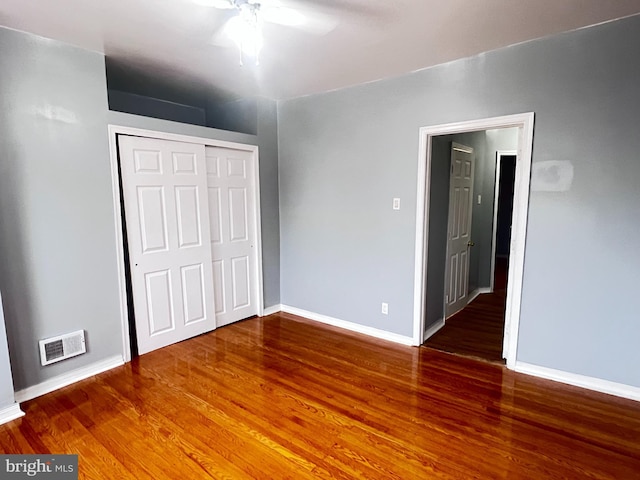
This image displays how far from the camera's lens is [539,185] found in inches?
102

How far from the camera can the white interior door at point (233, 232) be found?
3.65 m

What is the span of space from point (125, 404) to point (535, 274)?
10.3ft

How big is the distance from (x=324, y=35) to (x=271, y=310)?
120 inches

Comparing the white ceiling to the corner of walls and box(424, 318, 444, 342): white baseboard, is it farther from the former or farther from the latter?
box(424, 318, 444, 342): white baseboard

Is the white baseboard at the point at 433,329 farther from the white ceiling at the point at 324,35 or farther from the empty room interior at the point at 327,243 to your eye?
the white ceiling at the point at 324,35

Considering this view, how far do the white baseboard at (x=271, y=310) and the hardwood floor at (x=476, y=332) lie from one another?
1861mm

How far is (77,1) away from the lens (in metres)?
1.95

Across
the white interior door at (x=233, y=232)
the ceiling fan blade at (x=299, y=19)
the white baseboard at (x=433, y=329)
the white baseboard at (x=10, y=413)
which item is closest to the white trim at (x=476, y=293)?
the white baseboard at (x=433, y=329)

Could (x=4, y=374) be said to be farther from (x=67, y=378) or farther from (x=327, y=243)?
(x=327, y=243)

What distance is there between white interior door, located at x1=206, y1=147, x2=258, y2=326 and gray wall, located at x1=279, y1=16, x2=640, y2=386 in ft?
3.18

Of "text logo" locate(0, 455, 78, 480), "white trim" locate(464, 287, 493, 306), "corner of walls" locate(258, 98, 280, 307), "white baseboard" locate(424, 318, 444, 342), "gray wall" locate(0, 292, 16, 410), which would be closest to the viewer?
"text logo" locate(0, 455, 78, 480)

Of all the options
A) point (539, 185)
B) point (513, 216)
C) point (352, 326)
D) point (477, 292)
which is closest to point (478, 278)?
point (477, 292)

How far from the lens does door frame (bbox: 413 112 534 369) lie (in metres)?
2.63

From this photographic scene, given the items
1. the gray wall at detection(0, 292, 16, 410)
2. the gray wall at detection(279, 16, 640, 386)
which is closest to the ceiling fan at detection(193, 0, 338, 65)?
the gray wall at detection(279, 16, 640, 386)
